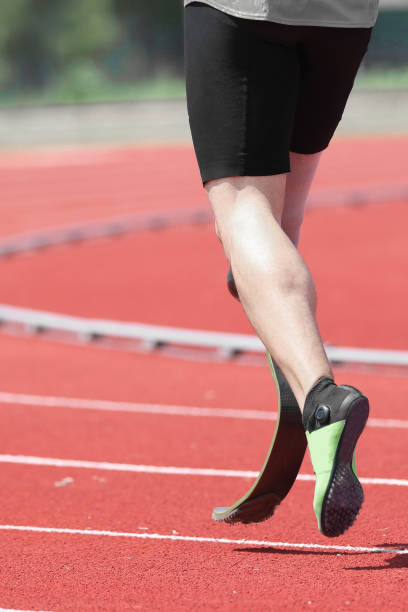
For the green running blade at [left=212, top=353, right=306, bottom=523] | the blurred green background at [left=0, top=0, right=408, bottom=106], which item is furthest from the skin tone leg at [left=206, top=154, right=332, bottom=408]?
the blurred green background at [left=0, top=0, right=408, bottom=106]

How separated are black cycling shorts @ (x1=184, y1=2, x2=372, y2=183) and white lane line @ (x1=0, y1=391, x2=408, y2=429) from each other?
246cm

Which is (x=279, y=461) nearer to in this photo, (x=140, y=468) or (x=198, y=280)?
(x=140, y=468)

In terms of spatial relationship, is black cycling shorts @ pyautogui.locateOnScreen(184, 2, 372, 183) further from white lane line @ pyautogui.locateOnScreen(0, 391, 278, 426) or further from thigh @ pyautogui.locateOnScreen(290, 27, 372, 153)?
white lane line @ pyautogui.locateOnScreen(0, 391, 278, 426)

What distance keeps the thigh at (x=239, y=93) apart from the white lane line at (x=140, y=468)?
159 centimetres

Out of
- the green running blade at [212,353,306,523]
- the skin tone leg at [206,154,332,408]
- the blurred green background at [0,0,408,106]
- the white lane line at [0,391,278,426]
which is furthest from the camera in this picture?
the blurred green background at [0,0,408,106]

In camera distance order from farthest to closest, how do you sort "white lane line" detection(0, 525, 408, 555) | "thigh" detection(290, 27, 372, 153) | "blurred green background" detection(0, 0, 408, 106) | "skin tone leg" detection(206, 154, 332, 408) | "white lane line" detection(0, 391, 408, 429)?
"blurred green background" detection(0, 0, 408, 106) → "white lane line" detection(0, 391, 408, 429) → "white lane line" detection(0, 525, 408, 555) → "thigh" detection(290, 27, 372, 153) → "skin tone leg" detection(206, 154, 332, 408)

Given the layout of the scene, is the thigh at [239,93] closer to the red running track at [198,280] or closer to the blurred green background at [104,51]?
the red running track at [198,280]

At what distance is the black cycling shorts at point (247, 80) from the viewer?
7.36 feet

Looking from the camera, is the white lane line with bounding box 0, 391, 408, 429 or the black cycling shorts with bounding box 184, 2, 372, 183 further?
the white lane line with bounding box 0, 391, 408, 429

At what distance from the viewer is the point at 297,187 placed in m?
2.74

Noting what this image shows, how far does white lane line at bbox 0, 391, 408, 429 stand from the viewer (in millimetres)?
4755

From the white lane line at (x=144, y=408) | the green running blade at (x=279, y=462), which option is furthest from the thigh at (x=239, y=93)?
the white lane line at (x=144, y=408)

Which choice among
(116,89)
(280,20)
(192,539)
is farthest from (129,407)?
(116,89)

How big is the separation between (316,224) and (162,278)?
12.9 ft
